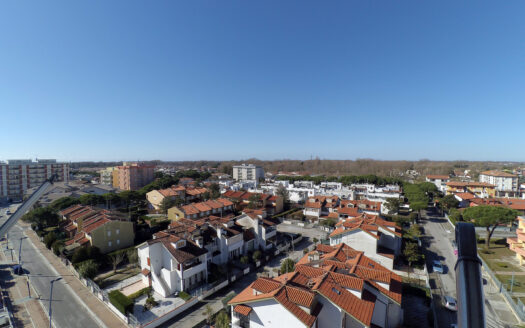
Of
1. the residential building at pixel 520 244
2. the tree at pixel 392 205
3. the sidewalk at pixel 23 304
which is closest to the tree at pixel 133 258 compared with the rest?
the sidewalk at pixel 23 304

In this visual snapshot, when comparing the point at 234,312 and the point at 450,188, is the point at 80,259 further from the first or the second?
the point at 450,188

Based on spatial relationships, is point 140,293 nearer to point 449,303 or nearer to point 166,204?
point 449,303

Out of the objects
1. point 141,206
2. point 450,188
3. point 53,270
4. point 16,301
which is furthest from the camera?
point 450,188

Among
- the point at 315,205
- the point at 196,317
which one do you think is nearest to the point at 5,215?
the point at 196,317

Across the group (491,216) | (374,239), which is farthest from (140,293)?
(491,216)

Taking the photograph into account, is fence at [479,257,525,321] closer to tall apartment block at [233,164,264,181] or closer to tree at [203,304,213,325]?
tree at [203,304,213,325]

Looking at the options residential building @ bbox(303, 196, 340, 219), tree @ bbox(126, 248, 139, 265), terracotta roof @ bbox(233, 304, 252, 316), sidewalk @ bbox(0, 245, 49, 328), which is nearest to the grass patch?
tree @ bbox(126, 248, 139, 265)

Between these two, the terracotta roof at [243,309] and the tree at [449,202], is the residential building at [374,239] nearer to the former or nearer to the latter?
the terracotta roof at [243,309]
